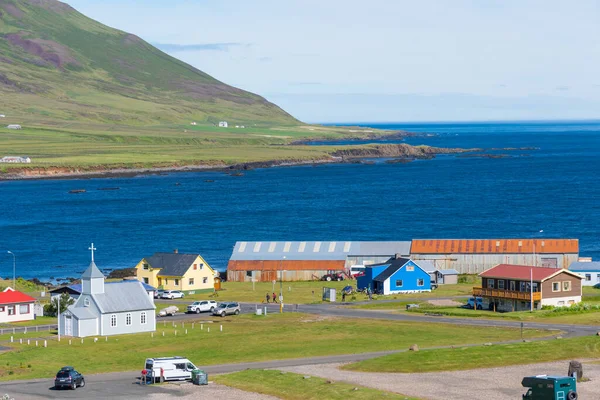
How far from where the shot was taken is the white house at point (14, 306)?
78.8 m

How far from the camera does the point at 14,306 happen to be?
79188 mm

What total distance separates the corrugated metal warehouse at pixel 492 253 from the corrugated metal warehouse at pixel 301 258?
2.76 m

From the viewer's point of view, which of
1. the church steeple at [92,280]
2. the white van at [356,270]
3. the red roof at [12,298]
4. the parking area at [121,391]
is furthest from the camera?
the white van at [356,270]

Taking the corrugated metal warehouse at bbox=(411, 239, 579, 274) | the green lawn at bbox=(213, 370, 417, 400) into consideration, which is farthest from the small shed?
the green lawn at bbox=(213, 370, 417, 400)

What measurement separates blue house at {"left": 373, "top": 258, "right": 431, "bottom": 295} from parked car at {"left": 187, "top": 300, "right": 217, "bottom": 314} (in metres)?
17.6

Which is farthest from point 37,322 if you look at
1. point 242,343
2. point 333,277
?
point 333,277

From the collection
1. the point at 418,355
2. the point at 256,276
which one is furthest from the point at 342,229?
the point at 418,355

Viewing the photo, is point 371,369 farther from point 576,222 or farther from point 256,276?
point 576,222

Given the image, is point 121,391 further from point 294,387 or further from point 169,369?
point 294,387

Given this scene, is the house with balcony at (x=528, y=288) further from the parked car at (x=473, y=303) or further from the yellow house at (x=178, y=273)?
the yellow house at (x=178, y=273)

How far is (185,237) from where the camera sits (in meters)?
147

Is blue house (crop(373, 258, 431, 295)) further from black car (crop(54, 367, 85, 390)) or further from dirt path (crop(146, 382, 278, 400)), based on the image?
black car (crop(54, 367, 85, 390))

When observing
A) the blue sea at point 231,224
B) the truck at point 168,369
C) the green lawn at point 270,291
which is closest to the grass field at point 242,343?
the truck at point 168,369

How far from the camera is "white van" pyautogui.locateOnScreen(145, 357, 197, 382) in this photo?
53.8m
